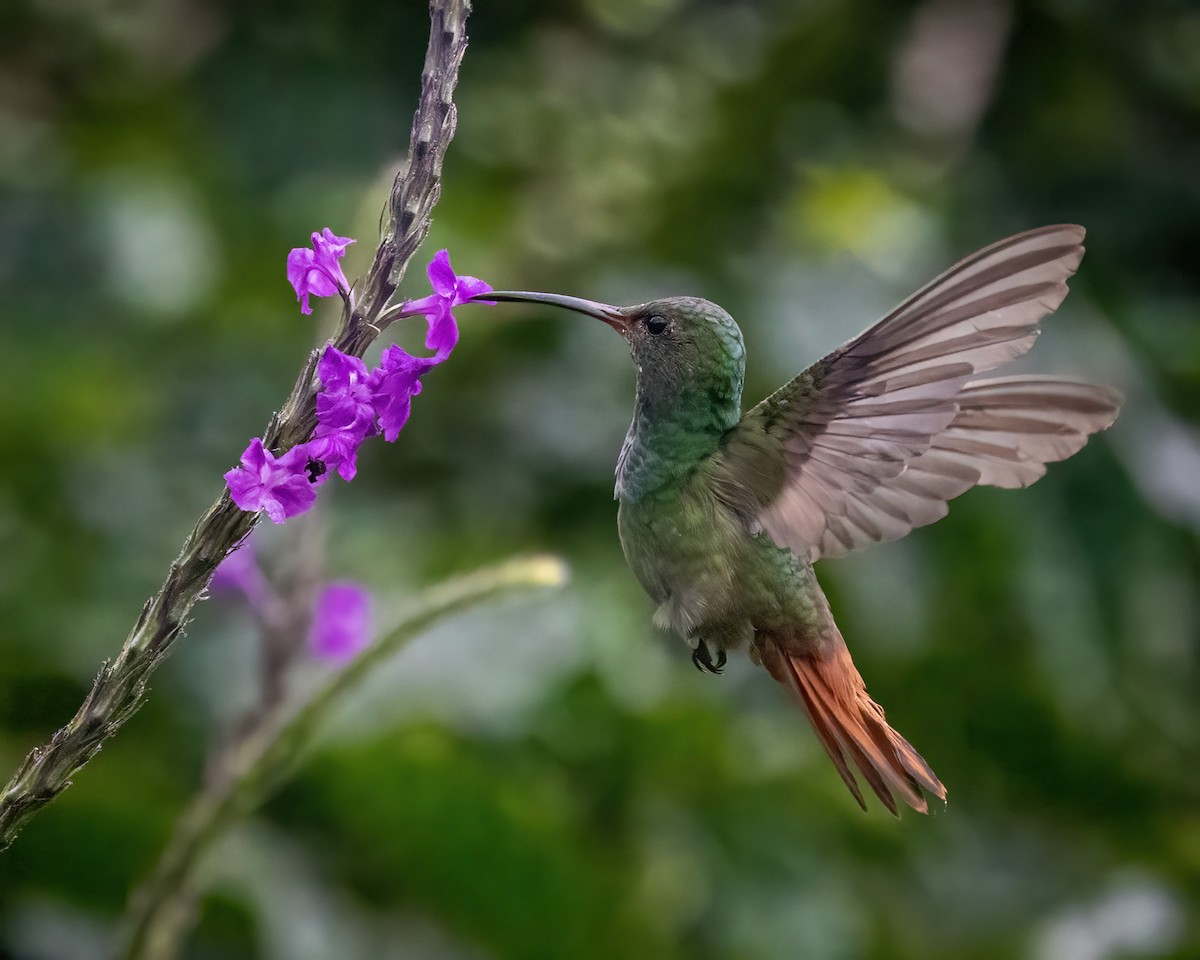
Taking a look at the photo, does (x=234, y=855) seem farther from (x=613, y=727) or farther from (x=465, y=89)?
(x=465, y=89)

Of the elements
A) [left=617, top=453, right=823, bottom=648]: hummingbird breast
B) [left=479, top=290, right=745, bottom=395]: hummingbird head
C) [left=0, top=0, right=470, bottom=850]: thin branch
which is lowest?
[left=0, top=0, right=470, bottom=850]: thin branch

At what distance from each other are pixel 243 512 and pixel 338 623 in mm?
1532

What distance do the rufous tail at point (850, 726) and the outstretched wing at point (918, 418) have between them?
0.19 meters

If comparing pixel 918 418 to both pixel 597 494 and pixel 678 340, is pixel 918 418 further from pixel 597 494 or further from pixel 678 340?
pixel 597 494

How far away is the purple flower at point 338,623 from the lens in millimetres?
2699

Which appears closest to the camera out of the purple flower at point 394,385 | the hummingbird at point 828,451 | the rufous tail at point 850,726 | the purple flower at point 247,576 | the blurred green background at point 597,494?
the purple flower at point 394,385

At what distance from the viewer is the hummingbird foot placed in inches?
71.8

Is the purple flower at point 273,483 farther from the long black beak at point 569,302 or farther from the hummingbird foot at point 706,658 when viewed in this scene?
the hummingbird foot at point 706,658

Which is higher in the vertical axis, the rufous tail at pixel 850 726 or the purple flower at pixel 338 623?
the purple flower at pixel 338 623

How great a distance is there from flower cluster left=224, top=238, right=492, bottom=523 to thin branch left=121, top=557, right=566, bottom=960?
0.43 metres

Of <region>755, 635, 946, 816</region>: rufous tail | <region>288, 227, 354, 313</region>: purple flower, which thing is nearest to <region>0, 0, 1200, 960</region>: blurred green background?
<region>288, 227, 354, 313</region>: purple flower

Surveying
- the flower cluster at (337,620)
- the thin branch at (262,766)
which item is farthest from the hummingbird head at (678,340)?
the flower cluster at (337,620)

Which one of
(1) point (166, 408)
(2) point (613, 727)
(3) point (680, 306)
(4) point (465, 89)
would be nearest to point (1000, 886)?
(2) point (613, 727)

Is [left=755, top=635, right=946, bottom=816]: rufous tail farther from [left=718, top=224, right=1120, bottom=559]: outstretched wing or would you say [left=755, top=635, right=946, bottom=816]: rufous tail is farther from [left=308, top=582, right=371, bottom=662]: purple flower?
[left=308, top=582, right=371, bottom=662]: purple flower
